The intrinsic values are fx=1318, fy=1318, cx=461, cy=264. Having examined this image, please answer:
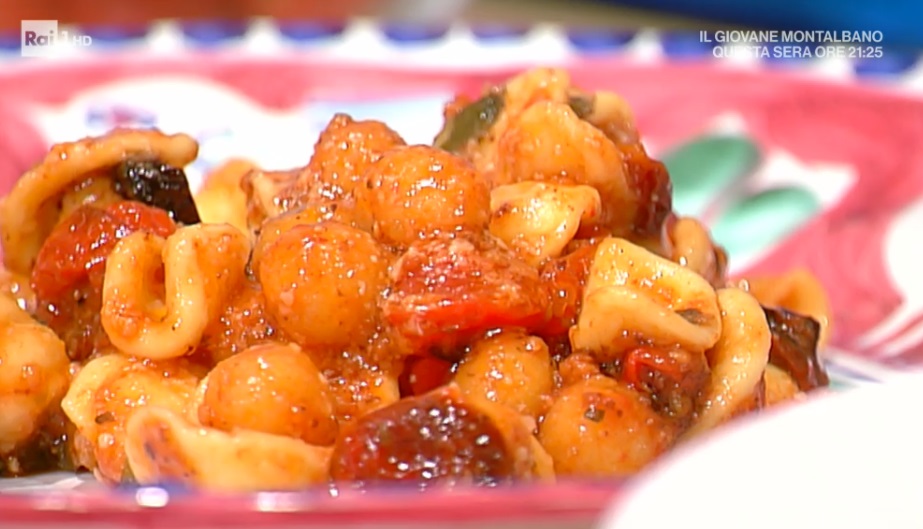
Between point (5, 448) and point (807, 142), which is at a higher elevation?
point (807, 142)

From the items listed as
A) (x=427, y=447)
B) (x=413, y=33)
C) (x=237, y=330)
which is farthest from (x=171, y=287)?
(x=413, y=33)

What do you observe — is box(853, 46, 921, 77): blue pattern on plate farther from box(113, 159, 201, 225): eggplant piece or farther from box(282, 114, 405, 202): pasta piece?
box(113, 159, 201, 225): eggplant piece

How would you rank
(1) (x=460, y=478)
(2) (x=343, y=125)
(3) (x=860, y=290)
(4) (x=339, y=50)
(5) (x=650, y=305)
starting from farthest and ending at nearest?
1. (4) (x=339, y=50)
2. (3) (x=860, y=290)
3. (2) (x=343, y=125)
4. (5) (x=650, y=305)
5. (1) (x=460, y=478)

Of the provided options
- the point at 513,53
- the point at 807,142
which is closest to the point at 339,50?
the point at 513,53

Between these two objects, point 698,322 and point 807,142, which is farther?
point 807,142

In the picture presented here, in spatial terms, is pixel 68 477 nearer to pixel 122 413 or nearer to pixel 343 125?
pixel 122 413

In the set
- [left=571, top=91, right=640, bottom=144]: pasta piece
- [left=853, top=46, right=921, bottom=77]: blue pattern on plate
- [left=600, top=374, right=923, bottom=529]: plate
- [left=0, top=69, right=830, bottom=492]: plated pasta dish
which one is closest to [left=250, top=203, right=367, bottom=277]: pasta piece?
[left=0, top=69, right=830, bottom=492]: plated pasta dish
